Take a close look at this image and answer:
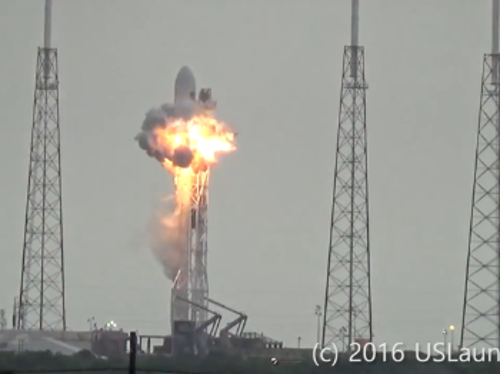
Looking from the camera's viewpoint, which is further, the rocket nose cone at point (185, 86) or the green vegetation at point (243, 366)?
the rocket nose cone at point (185, 86)

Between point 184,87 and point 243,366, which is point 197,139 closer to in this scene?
point 184,87

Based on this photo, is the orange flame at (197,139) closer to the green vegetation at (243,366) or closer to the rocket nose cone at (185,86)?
the rocket nose cone at (185,86)

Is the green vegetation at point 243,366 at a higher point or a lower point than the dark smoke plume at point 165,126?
lower

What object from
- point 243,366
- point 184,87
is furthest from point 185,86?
point 243,366

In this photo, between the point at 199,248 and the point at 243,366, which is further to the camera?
the point at 199,248

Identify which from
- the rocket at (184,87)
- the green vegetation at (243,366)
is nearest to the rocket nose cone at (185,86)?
the rocket at (184,87)

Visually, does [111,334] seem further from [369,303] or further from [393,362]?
[393,362]

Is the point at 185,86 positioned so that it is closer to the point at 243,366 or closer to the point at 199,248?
the point at 199,248

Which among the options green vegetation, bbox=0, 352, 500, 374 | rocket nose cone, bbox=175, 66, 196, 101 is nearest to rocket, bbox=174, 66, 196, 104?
rocket nose cone, bbox=175, 66, 196, 101

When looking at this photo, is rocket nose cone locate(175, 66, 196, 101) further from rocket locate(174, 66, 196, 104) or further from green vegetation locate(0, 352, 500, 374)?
green vegetation locate(0, 352, 500, 374)

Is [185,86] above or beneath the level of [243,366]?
above

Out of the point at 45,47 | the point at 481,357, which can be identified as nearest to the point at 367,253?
the point at 481,357

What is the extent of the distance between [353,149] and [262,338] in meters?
28.0

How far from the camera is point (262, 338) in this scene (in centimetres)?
14425
